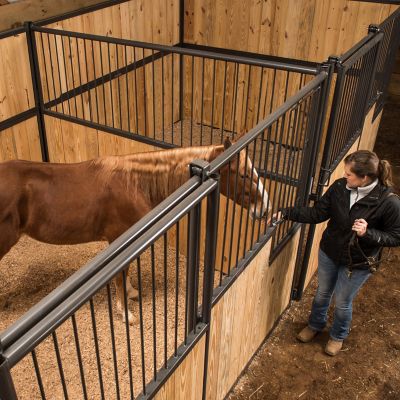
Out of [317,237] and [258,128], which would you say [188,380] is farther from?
[317,237]

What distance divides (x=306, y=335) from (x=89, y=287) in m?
2.13

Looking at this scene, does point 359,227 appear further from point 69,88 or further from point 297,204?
point 69,88

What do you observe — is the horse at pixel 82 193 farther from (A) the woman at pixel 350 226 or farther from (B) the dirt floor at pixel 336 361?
(B) the dirt floor at pixel 336 361

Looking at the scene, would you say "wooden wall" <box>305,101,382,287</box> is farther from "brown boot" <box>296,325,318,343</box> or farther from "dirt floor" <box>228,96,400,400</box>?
"brown boot" <box>296,325,318,343</box>

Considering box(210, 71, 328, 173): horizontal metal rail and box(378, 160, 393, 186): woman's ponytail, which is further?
box(378, 160, 393, 186): woman's ponytail

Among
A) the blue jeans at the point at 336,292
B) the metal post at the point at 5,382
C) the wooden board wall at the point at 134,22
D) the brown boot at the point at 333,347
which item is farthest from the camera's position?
the wooden board wall at the point at 134,22

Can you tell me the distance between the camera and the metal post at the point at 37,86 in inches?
129

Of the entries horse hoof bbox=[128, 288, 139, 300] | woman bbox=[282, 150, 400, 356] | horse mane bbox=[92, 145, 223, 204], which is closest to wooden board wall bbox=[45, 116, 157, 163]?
horse mane bbox=[92, 145, 223, 204]

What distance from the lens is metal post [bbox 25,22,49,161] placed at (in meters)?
3.28

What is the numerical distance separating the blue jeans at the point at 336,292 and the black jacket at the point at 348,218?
0.08m

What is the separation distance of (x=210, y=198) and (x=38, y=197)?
4.12 feet

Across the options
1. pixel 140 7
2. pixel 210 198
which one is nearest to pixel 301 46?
pixel 140 7

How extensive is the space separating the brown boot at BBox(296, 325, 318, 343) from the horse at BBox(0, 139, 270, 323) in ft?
3.40

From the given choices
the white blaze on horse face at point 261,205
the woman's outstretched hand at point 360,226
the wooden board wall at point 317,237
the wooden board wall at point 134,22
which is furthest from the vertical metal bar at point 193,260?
the wooden board wall at point 134,22
